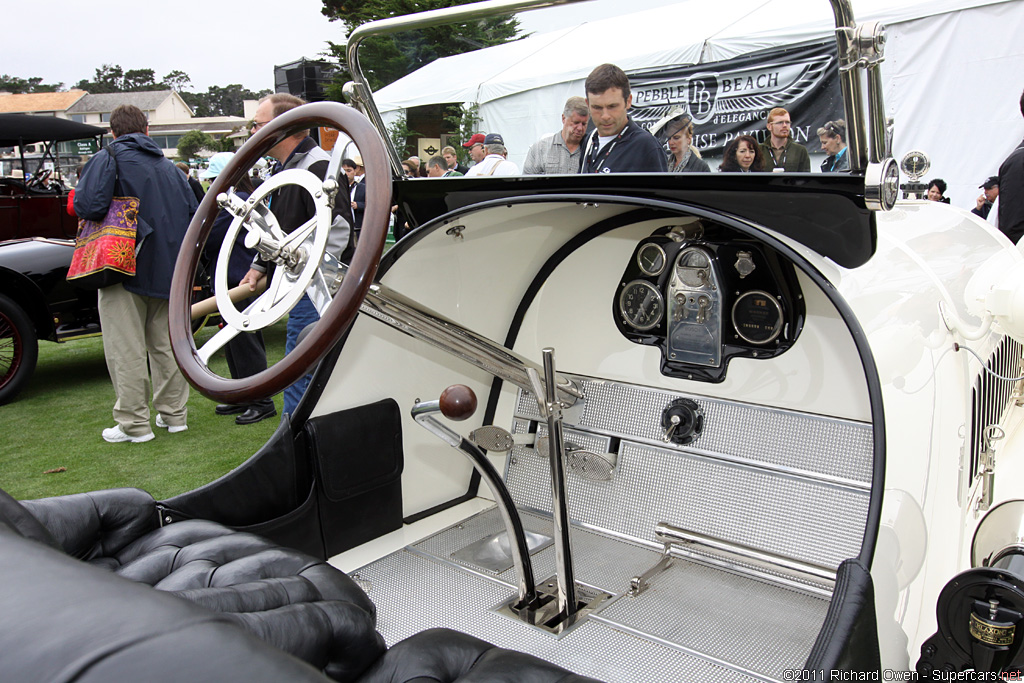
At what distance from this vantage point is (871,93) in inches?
56.9

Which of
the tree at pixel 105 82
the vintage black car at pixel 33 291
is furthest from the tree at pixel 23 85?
the vintage black car at pixel 33 291

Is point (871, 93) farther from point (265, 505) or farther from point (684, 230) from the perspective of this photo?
point (265, 505)

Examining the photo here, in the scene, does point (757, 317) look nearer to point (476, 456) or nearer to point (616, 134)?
point (616, 134)

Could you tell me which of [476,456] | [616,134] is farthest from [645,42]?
[476,456]

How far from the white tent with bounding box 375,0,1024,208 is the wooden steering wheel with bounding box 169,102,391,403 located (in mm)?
494

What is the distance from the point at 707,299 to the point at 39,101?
7734cm

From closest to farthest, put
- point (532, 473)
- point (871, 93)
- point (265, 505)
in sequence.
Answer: point (871, 93) < point (265, 505) < point (532, 473)

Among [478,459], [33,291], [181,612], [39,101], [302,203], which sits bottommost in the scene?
[478,459]

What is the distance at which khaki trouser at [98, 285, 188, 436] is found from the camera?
4.23 metres

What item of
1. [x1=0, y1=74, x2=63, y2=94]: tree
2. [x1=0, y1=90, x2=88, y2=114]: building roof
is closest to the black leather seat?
[x1=0, y1=90, x2=88, y2=114]: building roof

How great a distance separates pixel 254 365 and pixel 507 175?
→ 323 cm

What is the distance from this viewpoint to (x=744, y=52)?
150cm

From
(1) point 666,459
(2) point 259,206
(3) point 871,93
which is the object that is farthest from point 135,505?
(3) point 871,93

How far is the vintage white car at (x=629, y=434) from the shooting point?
148 centimetres
